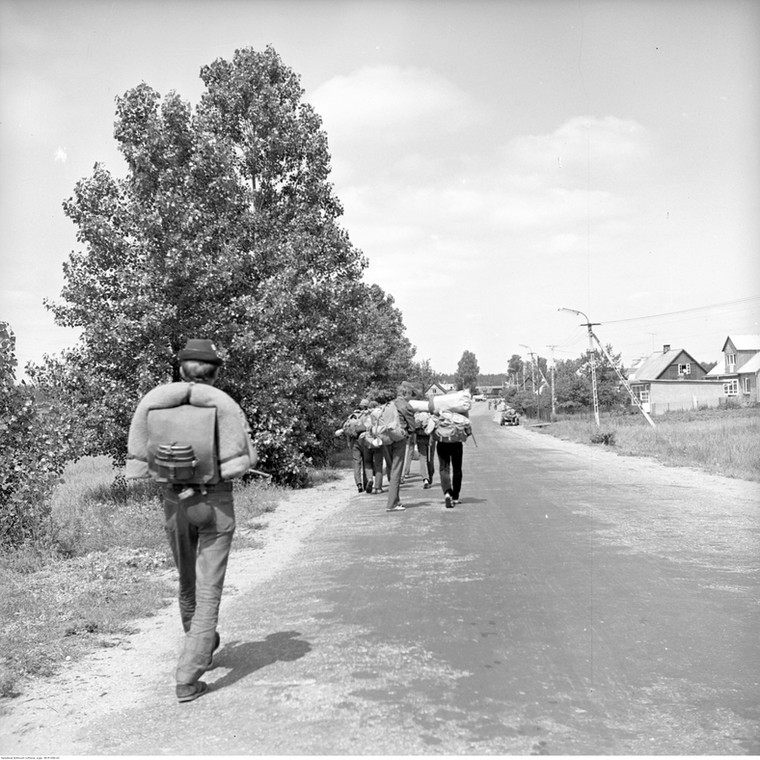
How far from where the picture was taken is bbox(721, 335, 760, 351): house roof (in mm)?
77875

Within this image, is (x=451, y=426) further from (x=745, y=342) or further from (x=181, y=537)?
(x=745, y=342)

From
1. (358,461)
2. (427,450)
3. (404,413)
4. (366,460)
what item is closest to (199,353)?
(404,413)

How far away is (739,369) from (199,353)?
264 feet

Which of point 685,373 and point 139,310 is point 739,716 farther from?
point 685,373

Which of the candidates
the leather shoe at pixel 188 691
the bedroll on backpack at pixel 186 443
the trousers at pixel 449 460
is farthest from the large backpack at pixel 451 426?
the leather shoe at pixel 188 691

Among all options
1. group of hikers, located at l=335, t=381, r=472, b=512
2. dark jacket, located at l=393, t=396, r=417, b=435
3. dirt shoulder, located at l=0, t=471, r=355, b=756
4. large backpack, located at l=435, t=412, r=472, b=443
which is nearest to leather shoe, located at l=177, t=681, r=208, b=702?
dirt shoulder, located at l=0, t=471, r=355, b=756

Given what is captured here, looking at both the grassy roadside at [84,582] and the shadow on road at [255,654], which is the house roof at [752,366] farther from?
the shadow on road at [255,654]

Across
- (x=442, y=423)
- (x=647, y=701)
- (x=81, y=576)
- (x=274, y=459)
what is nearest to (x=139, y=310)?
(x=274, y=459)

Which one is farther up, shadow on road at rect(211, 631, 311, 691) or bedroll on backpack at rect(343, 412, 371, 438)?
bedroll on backpack at rect(343, 412, 371, 438)

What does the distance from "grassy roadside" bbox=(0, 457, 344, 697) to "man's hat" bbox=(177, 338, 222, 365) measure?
7.03ft

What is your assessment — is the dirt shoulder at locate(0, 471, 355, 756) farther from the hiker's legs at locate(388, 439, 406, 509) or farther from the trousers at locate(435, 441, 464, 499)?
the trousers at locate(435, 441, 464, 499)

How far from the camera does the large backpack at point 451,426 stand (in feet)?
35.9

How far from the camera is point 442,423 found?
11.0 metres

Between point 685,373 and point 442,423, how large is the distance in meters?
79.6
